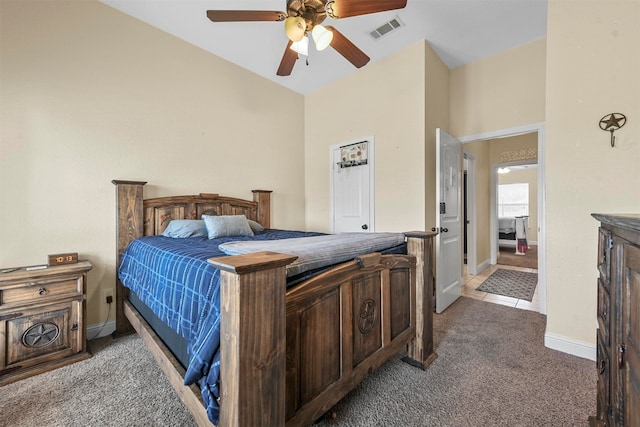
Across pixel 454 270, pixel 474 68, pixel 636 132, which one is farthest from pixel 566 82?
pixel 454 270

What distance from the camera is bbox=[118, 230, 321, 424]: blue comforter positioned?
941 mm

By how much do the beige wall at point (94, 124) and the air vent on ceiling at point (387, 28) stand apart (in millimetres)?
1762

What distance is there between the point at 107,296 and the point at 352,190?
2896 mm

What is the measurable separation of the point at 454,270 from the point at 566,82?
2.06 meters

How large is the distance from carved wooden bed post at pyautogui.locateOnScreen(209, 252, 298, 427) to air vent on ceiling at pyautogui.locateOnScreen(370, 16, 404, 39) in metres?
2.75

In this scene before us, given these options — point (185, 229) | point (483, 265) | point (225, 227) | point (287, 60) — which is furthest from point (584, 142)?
point (185, 229)

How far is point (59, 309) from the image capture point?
6.11ft

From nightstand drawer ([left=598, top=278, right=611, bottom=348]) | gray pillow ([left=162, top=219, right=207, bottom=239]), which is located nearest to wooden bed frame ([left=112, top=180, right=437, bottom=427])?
gray pillow ([left=162, top=219, right=207, bottom=239])

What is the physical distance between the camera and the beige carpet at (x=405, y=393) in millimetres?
1370

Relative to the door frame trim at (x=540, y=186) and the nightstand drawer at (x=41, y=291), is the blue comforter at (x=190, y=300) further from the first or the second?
the door frame trim at (x=540, y=186)

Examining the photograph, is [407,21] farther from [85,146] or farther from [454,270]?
[85,146]

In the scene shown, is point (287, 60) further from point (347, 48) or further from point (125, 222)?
point (125, 222)

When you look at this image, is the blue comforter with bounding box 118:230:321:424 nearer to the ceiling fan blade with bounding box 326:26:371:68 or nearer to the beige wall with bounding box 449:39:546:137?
the ceiling fan blade with bounding box 326:26:371:68

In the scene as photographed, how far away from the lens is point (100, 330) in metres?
2.31
